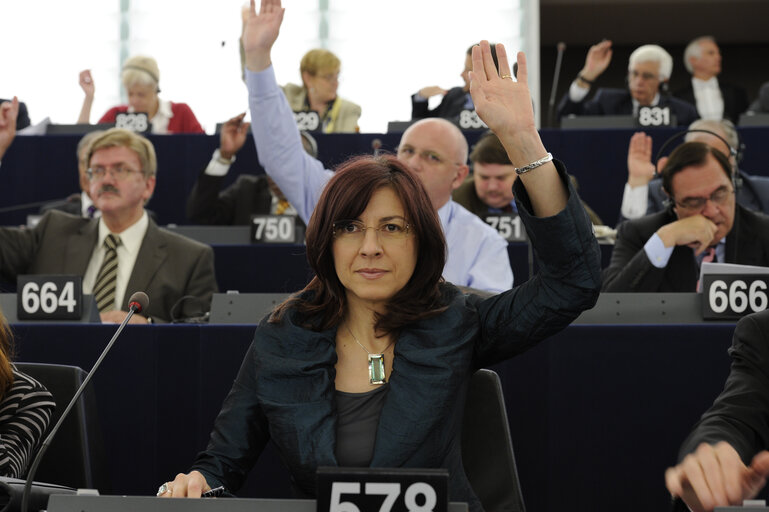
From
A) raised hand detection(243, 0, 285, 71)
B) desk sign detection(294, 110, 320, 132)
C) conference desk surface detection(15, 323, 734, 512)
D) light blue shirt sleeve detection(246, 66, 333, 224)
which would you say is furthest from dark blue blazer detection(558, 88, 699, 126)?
conference desk surface detection(15, 323, 734, 512)

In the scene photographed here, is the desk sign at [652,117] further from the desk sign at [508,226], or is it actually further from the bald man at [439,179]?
the bald man at [439,179]

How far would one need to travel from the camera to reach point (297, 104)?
6719 millimetres

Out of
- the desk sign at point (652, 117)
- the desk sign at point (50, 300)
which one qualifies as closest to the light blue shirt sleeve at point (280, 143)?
the desk sign at point (50, 300)

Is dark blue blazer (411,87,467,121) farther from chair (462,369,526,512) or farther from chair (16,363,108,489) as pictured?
chair (462,369,526,512)

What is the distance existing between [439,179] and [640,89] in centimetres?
356

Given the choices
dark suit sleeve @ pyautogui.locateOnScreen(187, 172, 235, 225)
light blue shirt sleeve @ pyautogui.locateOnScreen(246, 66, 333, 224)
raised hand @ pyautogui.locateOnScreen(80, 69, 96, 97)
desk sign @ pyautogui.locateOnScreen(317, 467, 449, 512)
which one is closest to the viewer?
desk sign @ pyautogui.locateOnScreen(317, 467, 449, 512)

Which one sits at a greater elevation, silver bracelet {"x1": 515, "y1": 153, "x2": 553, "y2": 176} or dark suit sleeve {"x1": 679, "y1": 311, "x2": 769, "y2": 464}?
silver bracelet {"x1": 515, "y1": 153, "x2": 553, "y2": 176}

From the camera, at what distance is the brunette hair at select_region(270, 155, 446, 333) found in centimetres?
196

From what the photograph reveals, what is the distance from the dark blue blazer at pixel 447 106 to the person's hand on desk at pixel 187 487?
5.29 meters

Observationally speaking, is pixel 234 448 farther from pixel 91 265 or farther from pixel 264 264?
pixel 264 264

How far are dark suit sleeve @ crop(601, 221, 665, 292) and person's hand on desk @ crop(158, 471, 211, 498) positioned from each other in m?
2.21

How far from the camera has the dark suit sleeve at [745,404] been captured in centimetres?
179

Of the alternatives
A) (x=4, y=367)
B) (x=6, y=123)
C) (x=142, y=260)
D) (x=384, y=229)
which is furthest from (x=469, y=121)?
(x=384, y=229)

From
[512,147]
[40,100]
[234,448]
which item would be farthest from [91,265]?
[40,100]
